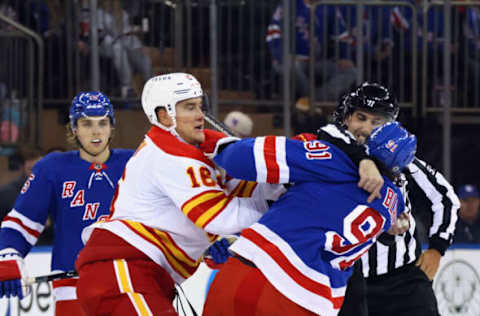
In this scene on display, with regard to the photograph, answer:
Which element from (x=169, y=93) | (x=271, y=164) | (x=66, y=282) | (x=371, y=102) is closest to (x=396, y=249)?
(x=371, y=102)

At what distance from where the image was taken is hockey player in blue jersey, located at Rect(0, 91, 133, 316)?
152 inches

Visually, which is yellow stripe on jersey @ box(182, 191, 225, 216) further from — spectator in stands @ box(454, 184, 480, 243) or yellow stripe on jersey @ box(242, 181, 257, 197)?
spectator in stands @ box(454, 184, 480, 243)

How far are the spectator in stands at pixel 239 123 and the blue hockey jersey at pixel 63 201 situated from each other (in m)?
1.98

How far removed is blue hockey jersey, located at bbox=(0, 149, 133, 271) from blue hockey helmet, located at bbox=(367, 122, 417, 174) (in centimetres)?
144

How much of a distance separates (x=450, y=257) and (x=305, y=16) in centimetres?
199

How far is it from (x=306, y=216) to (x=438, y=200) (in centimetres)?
138

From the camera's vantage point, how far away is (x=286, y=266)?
2891 millimetres

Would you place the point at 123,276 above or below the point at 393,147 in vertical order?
below

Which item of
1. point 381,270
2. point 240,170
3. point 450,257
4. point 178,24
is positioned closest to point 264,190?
point 240,170

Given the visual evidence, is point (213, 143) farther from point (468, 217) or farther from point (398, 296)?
point (468, 217)

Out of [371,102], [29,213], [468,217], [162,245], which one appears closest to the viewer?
[162,245]

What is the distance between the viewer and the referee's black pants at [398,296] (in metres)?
3.90

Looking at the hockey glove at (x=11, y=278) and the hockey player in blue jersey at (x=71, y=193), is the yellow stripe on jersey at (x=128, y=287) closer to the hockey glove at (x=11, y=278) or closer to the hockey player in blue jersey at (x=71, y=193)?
the hockey glove at (x=11, y=278)

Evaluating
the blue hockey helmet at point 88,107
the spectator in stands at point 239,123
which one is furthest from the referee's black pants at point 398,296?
the spectator in stands at point 239,123
